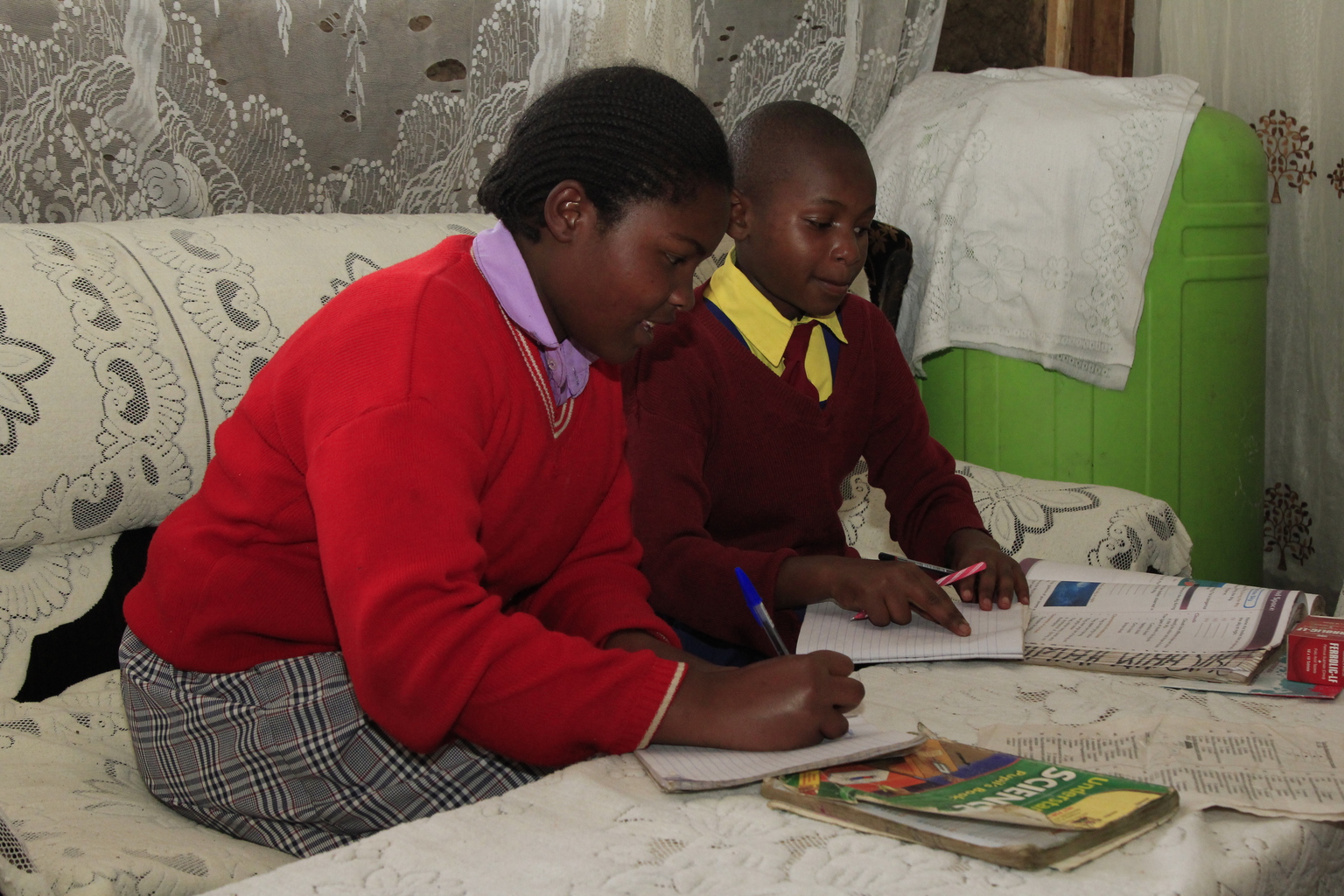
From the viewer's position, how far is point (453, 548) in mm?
813

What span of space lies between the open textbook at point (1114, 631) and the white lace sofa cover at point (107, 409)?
0.57 m

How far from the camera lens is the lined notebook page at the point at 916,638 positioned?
1031mm

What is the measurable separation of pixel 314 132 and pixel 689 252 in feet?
3.27

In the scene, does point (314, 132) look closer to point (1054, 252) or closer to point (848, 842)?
point (1054, 252)

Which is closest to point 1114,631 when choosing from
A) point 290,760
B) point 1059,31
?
point 290,760

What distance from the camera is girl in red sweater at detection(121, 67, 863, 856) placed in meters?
0.81

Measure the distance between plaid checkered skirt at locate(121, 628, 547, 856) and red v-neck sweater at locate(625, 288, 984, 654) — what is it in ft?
1.21

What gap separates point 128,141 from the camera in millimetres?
1632

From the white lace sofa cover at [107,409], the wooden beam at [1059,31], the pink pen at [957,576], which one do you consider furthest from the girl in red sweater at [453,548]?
the wooden beam at [1059,31]

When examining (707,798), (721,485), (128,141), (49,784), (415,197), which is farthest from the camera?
(415,197)

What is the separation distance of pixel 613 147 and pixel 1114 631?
620 millimetres

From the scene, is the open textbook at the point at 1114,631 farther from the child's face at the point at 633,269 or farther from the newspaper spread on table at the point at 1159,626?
the child's face at the point at 633,269

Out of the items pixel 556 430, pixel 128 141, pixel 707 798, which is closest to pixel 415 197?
pixel 128 141

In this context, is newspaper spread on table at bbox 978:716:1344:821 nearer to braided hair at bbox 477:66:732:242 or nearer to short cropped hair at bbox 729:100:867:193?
braided hair at bbox 477:66:732:242
